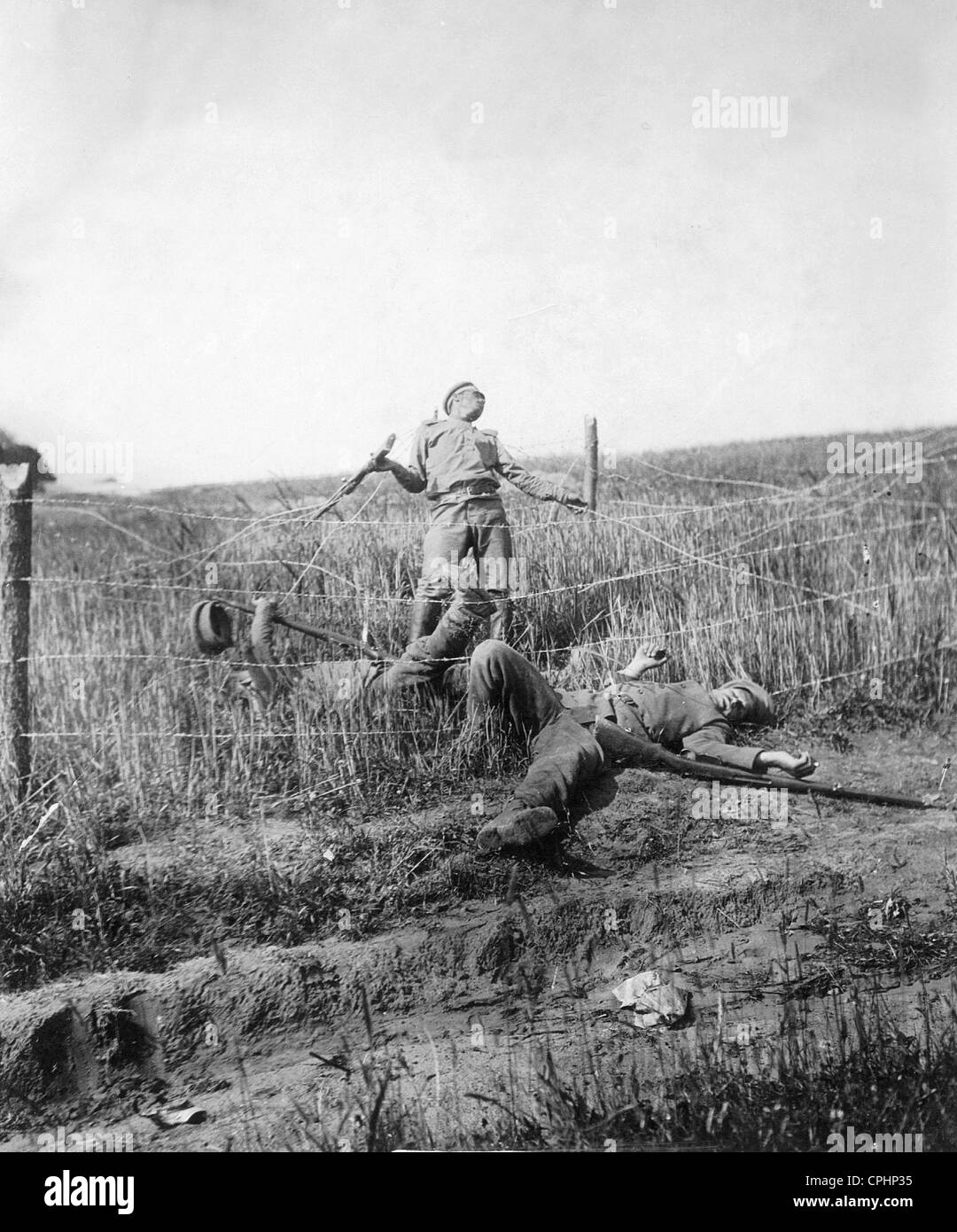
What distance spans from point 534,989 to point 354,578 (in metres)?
1.77

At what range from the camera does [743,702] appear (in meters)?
4.59

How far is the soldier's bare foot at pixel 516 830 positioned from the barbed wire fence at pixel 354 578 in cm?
49

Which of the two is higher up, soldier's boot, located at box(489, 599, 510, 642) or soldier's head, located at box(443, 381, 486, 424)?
soldier's head, located at box(443, 381, 486, 424)

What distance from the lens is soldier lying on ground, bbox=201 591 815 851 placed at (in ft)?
14.2

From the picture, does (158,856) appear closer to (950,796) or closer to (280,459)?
(280,459)

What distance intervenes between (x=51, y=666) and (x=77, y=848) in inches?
32.0

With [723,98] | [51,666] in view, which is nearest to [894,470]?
[723,98]

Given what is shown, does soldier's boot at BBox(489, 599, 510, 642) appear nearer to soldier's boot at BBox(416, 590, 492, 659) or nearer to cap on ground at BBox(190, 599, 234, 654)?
soldier's boot at BBox(416, 590, 492, 659)

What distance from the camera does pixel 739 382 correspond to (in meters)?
4.67

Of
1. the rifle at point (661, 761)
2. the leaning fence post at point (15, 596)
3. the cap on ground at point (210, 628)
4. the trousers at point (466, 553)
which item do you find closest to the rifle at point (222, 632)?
the cap on ground at point (210, 628)

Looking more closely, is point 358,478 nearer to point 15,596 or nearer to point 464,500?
point 464,500

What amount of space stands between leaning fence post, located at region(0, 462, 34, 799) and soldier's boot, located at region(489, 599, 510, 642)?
6.27 ft

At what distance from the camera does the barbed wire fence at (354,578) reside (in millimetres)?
4477

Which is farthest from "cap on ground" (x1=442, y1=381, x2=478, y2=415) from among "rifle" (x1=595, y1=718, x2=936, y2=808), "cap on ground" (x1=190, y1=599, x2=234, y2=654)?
"rifle" (x1=595, y1=718, x2=936, y2=808)
